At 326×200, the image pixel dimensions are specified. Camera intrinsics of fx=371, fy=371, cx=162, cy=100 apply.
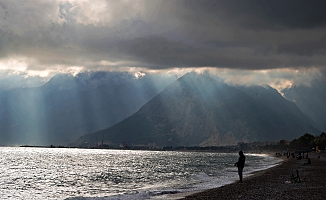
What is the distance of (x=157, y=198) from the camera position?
39.1 m

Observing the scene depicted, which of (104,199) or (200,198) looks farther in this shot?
(104,199)

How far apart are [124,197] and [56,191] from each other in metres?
14.4

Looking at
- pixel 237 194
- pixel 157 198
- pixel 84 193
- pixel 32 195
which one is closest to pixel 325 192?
pixel 237 194

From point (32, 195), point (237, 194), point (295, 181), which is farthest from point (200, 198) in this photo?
point (32, 195)

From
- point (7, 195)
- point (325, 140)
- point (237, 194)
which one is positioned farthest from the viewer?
point (325, 140)

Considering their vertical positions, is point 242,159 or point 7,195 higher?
point 242,159

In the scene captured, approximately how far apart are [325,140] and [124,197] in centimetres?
18201

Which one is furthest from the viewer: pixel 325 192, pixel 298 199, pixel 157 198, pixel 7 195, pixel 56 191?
pixel 56 191

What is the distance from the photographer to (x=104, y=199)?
4047 cm

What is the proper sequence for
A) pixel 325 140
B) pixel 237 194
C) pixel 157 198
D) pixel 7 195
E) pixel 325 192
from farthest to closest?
pixel 325 140
pixel 7 195
pixel 157 198
pixel 237 194
pixel 325 192

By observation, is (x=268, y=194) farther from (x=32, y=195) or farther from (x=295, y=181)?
(x=32, y=195)

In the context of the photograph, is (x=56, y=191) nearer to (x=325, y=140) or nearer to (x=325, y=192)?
(x=325, y=192)

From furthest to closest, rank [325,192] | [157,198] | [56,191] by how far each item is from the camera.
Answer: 1. [56,191]
2. [157,198]
3. [325,192]

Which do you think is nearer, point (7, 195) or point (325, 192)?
point (325, 192)
